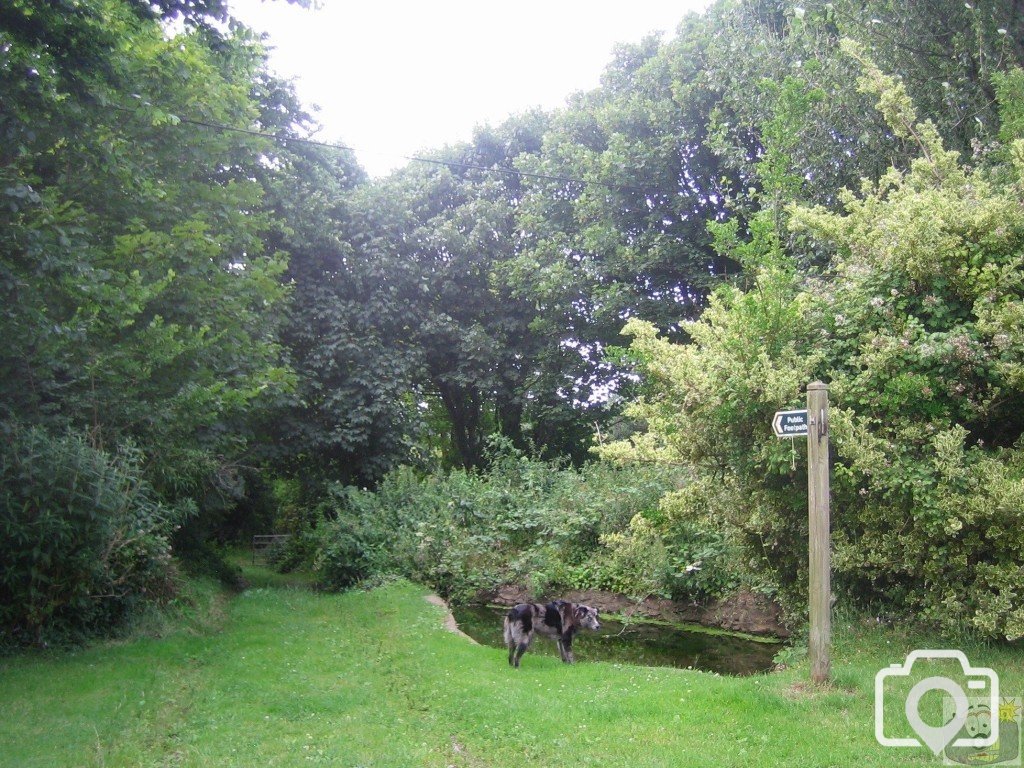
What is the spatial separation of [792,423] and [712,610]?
16.5ft

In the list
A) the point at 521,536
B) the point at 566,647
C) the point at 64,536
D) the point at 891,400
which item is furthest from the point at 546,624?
the point at 64,536

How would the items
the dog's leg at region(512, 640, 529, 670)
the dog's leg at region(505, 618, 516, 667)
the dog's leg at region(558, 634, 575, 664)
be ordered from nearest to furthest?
1. the dog's leg at region(512, 640, 529, 670)
2. the dog's leg at region(505, 618, 516, 667)
3. the dog's leg at region(558, 634, 575, 664)

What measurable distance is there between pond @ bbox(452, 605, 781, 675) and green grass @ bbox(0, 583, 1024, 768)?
4.30ft

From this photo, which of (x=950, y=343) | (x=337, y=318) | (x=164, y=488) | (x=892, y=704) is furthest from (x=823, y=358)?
(x=337, y=318)

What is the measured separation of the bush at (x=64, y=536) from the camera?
934 cm

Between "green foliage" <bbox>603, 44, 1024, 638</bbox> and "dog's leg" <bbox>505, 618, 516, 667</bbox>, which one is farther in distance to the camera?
"dog's leg" <bbox>505, 618, 516, 667</bbox>

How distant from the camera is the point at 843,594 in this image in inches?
370

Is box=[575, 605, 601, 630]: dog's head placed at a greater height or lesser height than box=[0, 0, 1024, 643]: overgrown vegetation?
lesser

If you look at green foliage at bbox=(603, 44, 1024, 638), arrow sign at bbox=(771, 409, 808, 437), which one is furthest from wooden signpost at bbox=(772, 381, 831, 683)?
green foliage at bbox=(603, 44, 1024, 638)

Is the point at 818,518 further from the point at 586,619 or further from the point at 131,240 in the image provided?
the point at 131,240

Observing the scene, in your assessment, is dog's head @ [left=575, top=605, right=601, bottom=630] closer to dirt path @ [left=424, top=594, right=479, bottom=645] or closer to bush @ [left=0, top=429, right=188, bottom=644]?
dirt path @ [left=424, top=594, right=479, bottom=645]

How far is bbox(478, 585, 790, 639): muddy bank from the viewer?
1075 centimetres

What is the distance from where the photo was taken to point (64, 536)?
9555 mm

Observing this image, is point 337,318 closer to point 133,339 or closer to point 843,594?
point 133,339
